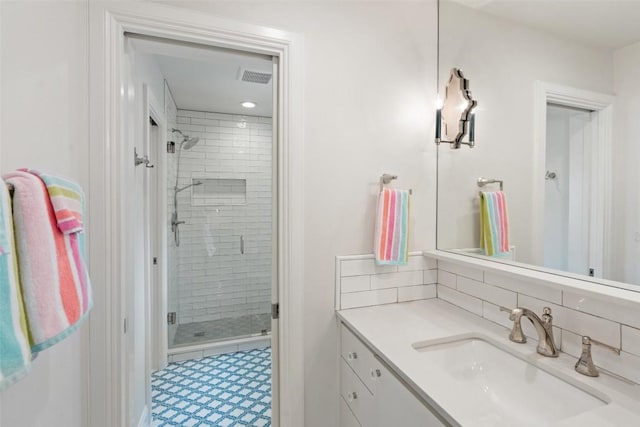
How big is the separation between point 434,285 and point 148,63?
2.14 meters

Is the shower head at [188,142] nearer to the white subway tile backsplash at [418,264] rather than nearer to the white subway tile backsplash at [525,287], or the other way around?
the white subway tile backsplash at [418,264]

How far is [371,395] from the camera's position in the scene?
1084mm

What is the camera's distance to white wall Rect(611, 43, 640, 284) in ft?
2.90

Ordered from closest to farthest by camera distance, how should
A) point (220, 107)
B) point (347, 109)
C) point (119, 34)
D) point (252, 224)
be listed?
point (119, 34), point (347, 109), point (220, 107), point (252, 224)

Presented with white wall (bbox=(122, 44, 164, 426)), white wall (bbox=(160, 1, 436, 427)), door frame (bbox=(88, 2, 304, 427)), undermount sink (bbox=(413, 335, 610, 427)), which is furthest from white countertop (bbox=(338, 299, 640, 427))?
white wall (bbox=(122, 44, 164, 426))

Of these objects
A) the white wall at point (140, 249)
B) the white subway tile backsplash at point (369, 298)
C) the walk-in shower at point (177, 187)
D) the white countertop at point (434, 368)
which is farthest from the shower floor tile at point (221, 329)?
the white countertop at point (434, 368)

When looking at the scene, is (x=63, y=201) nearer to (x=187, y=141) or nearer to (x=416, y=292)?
(x=416, y=292)

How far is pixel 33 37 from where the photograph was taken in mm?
758

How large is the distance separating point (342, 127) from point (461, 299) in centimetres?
98

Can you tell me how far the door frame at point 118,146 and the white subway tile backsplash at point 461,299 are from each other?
0.82 meters

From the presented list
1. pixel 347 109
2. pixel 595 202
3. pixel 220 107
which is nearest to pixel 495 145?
pixel 595 202

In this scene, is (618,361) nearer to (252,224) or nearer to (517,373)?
(517,373)

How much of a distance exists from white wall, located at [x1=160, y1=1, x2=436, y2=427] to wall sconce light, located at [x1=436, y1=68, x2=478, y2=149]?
0.16 m

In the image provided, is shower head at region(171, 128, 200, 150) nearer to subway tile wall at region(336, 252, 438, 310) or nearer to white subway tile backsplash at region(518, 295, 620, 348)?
subway tile wall at region(336, 252, 438, 310)
